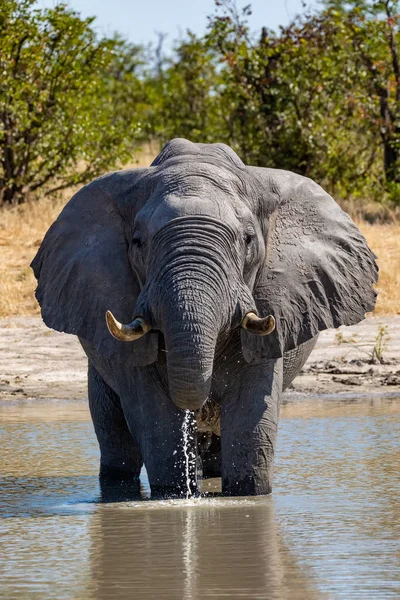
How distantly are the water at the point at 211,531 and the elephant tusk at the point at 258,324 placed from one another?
0.84 metres

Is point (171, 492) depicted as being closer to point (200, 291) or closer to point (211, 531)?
point (211, 531)

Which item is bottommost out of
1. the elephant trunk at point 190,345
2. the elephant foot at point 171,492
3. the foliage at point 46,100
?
the elephant foot at point 171,492

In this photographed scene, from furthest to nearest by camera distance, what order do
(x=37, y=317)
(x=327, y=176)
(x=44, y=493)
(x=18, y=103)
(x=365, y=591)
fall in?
(x=327, y=176), (x=18, y=103), (x=37, y=317), (x=44, y=493), (x=365, y=591)

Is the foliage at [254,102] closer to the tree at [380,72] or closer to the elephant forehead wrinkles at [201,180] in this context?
the tree at [380,72]

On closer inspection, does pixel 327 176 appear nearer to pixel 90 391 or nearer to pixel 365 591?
pixel 90 391

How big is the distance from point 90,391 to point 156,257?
5.97 ft

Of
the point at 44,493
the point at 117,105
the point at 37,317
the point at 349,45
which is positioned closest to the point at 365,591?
the point at 44,493

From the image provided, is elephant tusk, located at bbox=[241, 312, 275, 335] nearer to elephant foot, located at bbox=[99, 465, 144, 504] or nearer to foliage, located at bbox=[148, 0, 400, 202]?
elephant foot, located at bbox=[99, 465, 144, 504]

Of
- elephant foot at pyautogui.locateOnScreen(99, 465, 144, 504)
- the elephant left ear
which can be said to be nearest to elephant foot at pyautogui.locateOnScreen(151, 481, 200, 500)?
elephant foot at pyautogui.locateOnScreen(99, 465, 144, 504)

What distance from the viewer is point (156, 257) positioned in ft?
19.7

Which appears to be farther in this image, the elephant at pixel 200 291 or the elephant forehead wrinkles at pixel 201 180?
the elephant forehead wrinkles at pixel 201 180

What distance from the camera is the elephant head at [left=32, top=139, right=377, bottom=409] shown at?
582cm

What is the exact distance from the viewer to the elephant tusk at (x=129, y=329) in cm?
587

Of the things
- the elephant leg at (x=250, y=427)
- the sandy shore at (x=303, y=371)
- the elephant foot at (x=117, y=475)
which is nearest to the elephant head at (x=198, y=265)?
the elephant leg at (x=250, y=427)
